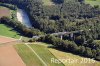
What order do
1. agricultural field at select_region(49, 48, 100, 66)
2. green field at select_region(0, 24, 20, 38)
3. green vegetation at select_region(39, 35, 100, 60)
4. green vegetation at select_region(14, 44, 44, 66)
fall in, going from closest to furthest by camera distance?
green vegetation at select_region(14, 44, 44, 66)
agricultural field at select_region(49, 48, 100, 66)
green vegetation at select_region(39, 35, 100, 60)
green field at select_region(0, 24, 20, 38)

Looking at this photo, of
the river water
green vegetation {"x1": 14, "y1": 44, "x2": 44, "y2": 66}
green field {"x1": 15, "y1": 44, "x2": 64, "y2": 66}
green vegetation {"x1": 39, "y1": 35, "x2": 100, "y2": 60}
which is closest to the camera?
green vegetation {"x1": 14, "y1": 44, "x2": 44, "y2": 66}

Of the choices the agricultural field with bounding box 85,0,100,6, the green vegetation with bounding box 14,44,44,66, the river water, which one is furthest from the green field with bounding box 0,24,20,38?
the agricultural field with bounding box 85,0,100,6

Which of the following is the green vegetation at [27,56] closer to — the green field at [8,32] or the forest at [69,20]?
the forest at [69,20]

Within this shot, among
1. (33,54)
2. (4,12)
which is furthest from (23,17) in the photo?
(33,54)

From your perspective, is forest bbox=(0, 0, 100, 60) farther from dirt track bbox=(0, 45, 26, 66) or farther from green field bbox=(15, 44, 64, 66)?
dirt track bbox=(0, 45, 26, 66)

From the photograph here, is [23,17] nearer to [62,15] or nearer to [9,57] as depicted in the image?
[62,15]

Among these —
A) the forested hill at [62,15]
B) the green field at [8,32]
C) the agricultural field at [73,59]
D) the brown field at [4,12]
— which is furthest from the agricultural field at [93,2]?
the agricultural field at [73,59]
